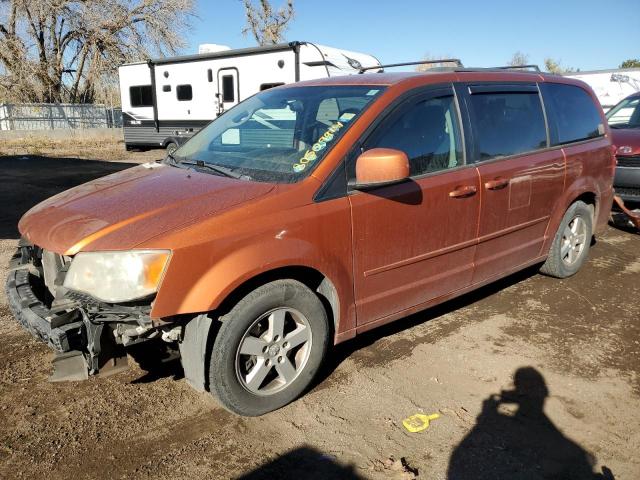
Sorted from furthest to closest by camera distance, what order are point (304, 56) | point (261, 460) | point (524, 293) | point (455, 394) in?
point (304, 56) < point (524, 293) < point (455, 394) < point (261, 460)

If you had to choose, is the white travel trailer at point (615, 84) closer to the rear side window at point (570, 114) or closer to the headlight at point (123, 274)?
the rear side window at point (570, 114)

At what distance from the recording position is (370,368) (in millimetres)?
3504

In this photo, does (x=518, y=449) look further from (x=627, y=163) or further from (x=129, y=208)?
(x=627, y=163)

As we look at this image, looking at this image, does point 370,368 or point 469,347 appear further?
point 469,347

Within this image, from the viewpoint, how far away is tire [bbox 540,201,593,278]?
4.91 metres

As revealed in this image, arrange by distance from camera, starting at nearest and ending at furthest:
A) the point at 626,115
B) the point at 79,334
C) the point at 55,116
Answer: the point at 79,334 → the point at 626,115 → the point at 55,116

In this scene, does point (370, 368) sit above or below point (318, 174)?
below

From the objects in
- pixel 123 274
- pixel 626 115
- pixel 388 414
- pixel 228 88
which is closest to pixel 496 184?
pixel 388 414

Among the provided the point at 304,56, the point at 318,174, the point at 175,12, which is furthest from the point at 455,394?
the point at 175,12

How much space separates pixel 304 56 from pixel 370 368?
29.5ft

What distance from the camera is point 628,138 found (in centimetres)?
757

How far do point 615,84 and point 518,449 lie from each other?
54.0 feet

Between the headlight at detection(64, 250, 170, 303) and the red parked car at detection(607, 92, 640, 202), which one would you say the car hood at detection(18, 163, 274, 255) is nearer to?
the headlight at detection(64, 250, 170, 303)

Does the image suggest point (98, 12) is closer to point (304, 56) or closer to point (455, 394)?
A: point (304, 56)
